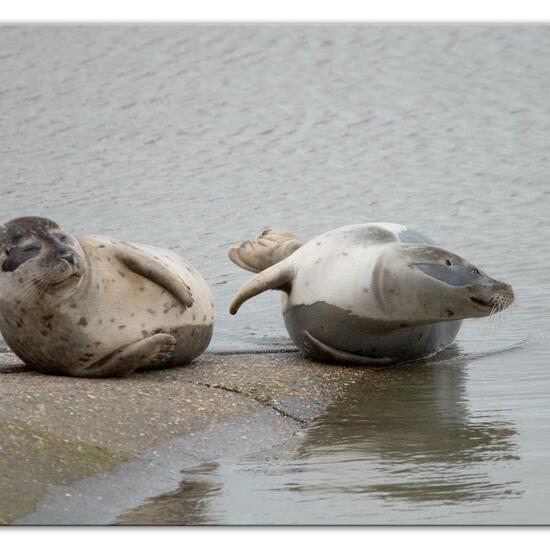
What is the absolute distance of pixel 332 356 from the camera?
7977 millimetres

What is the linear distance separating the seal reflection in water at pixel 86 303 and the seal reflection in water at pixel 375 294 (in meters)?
0.74

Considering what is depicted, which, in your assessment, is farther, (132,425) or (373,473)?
(132,425)

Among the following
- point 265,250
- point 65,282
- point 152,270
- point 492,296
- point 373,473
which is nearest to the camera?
point 373,473

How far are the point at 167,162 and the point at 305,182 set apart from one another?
1110 mm

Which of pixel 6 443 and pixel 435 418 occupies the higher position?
pixel 6 443

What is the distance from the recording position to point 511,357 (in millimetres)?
8055

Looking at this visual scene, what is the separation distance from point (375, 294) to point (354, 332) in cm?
21

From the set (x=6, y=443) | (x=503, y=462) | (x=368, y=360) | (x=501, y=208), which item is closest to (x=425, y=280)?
(x=368, y=360)

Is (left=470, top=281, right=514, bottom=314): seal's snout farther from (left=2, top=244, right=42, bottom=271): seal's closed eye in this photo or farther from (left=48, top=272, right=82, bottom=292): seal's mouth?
(left=2, top=244, right=42, bottom=271): seal's closed eye

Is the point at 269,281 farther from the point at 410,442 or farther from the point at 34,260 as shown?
the point at 410,442

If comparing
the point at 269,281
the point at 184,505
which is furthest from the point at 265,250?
the point at 184,505

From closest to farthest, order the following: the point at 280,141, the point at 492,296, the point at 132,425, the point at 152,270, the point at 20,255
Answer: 1. the point at 132,425
2. the point at 20,255
3. the point at 152,270
4. the point at 492,296
5. the point at 280,141

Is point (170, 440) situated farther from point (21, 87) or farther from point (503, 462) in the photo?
point (21, 87)

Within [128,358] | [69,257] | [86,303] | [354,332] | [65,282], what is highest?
[69,257]
